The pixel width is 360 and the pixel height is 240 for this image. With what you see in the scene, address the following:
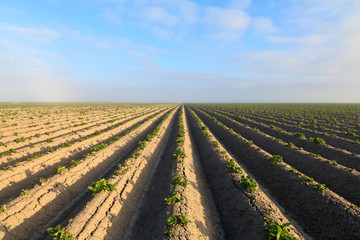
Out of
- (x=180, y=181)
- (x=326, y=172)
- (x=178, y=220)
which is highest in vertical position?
(x=180, y=181)

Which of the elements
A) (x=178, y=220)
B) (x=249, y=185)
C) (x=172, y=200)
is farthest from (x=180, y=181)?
(x=249, y=185)

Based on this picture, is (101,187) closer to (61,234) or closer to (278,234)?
(61,234)

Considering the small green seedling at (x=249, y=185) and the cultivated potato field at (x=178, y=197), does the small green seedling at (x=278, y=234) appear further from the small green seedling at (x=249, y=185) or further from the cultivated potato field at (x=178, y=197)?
the small green seedling at (x=249, y=185)

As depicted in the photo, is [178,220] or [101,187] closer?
[178,220]

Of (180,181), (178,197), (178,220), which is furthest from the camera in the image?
(180,181)

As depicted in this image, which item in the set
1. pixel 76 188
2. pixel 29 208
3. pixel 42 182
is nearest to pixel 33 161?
pixel 42 182

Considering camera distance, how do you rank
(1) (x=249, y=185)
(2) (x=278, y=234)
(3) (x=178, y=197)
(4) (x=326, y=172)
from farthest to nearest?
(4) (x=326, y=172)
(1) (x=249, y=185)
(3) (x=178, y=197)
(2) (x=278, y=234)

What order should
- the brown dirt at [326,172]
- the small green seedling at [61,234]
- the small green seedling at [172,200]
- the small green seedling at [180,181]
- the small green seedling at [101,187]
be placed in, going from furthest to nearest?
1. the small green seedling at [180,181]
2. the brown dirt at [326,172]
3. the small green seedling at [101,187]
4. the small green seedling at [172,200]
5. the small green seedling at [61,234]

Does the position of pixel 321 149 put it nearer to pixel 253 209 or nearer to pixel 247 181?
pixel 247 181

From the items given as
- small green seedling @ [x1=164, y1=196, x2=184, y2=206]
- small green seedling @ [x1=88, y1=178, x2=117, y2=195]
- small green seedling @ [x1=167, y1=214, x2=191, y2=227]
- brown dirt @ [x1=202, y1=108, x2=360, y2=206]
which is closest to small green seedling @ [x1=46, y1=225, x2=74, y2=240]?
small green seedling @ [x1=88, y1=178, x2=117, y2=195]

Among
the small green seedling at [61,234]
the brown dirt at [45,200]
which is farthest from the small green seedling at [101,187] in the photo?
→ the small green seedling at [61,234]

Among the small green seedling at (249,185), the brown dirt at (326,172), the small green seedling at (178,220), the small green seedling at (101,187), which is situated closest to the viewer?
the small green seedling at (178,220)

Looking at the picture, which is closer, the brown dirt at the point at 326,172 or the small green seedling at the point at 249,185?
the small green seedling at the point at 249,185

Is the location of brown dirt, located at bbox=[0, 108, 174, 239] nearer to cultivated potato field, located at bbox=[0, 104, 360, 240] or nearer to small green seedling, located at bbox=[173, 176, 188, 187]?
cultivated potato field, located at bbox=[0, 104, 360, 240]
